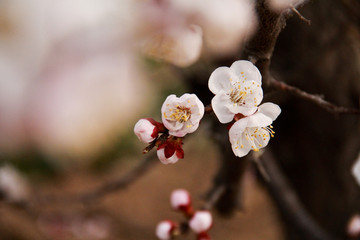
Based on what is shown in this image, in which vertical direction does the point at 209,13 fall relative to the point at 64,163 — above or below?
below

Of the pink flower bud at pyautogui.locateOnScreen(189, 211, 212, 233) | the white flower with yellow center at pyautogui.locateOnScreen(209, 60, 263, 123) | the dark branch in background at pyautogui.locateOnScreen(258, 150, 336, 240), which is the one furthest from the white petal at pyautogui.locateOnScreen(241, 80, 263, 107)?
the dark branch in background at pyautogui.locateOnScreen(258, 150, 336, 240)

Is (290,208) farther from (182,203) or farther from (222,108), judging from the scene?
(222,108)

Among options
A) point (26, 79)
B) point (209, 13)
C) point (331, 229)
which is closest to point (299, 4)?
point (209, 13)

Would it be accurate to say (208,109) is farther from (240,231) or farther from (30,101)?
(240,231)

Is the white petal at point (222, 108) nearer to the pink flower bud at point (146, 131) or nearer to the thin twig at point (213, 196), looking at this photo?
the pink flower bud at point (146, 131)

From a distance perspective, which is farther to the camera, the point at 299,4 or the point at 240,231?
the point at 240,231

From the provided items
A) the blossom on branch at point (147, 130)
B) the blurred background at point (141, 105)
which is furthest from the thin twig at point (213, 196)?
the blossom on branch at point (147, 130)
